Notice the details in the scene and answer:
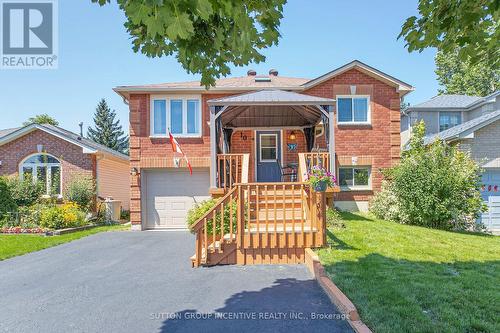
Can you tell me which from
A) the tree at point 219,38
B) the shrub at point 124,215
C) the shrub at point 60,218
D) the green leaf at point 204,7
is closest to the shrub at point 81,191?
the shrub at point 60,218

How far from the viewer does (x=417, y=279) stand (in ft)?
15.5

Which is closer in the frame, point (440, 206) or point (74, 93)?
point (440, 206)

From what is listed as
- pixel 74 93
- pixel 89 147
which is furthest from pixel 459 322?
pixel 74 93

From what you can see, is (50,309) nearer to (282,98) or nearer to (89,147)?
(282,98)

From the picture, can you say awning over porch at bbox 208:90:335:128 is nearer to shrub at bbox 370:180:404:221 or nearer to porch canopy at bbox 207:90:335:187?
porch canopy at bbox 207:90:335:187

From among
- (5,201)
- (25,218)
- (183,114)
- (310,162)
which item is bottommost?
(25,218)

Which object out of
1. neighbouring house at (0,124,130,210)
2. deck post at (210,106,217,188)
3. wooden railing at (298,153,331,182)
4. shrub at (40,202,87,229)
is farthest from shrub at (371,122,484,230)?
neighbouring house at (0,124,130,210)

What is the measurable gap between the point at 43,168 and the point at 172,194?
272 inches

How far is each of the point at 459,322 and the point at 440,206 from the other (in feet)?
26.4

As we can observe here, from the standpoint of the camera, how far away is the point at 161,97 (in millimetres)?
12945

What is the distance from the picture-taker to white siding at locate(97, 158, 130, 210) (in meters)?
15.8

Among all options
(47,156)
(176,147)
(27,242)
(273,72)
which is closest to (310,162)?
(176,147)

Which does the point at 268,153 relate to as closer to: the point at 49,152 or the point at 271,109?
the point at 271,109

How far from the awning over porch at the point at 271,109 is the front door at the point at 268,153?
1.57ft
